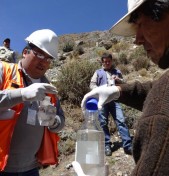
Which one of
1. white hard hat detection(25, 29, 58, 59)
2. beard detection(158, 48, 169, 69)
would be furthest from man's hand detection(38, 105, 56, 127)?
beard detection(158, 48, 169, 69)

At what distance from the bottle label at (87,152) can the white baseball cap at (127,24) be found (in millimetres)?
676

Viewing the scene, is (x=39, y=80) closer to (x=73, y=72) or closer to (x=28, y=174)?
(x=28, y=174)

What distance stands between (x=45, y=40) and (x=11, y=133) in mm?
1029

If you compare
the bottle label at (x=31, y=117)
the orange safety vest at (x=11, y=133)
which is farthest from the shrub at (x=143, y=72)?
the bottle label at (x=31, y=117)

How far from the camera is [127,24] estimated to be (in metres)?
2.27

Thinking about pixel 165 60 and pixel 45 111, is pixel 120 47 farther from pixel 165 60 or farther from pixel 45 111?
pixel 165 60

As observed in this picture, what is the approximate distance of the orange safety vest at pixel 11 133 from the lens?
330 centimetres

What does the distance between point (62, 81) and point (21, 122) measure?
10.4 m

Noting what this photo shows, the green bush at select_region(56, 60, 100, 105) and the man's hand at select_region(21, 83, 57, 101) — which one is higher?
the green bush at select_region(56, 60, 100, 105)

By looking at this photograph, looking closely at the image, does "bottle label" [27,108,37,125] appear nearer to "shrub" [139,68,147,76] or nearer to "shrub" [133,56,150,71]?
"shrub" [139,68,147,76]

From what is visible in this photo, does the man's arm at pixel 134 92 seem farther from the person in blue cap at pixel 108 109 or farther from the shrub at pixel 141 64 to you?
the shrub at pixel 141 64

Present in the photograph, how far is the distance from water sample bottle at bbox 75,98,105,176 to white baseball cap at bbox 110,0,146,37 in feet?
1.52

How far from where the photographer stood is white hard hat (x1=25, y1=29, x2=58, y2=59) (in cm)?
385

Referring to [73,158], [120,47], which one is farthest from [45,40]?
[120,47]
